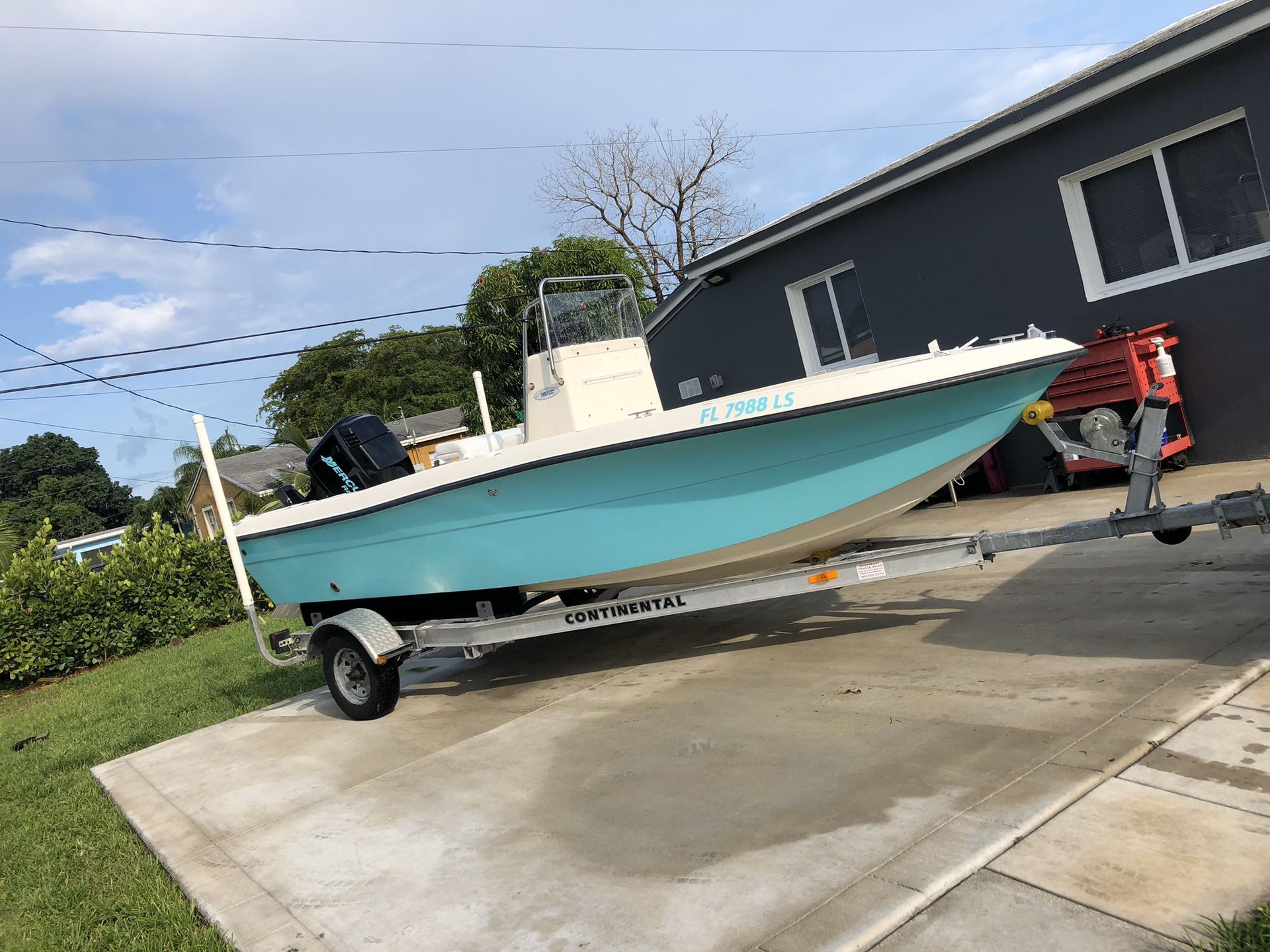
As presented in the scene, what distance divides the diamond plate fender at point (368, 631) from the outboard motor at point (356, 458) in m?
0.83

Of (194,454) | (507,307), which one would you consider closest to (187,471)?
(194,454)

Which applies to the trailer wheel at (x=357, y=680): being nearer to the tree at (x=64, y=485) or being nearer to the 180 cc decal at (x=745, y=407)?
the 180 cc decal at (x=745, y=407)

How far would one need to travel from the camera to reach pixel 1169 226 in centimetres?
700

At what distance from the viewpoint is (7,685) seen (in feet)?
38.7

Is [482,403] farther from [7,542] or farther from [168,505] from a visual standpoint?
[168,505]

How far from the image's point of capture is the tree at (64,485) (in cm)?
6756

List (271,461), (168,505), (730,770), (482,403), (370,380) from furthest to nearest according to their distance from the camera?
(168,505), (370,380), (271,461), (482,403), (730,770)

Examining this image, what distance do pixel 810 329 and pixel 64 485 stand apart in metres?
76.1

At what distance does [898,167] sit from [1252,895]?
736cm

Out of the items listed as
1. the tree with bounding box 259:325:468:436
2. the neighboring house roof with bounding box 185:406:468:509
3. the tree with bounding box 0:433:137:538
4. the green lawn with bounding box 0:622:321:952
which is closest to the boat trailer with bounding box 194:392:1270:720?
the green lawn with bounding box 0:622:321:952

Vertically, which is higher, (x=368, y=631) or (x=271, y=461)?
(x=271, y=461)

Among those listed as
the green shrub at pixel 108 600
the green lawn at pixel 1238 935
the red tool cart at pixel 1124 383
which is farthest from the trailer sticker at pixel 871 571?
the green shrub at pixel 108 600

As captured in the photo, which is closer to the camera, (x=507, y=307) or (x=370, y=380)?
(x=507, y=307)

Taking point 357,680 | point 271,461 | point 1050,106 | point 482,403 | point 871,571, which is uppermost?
point 271,461
